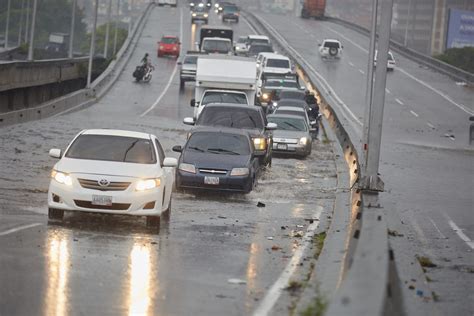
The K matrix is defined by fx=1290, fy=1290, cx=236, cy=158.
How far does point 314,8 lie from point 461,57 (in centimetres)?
2273

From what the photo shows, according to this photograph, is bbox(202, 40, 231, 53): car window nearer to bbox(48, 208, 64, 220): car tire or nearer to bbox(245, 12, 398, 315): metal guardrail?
bbox(245, 12, 398, 315): metal guardrail

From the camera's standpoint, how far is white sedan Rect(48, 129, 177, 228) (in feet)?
61.0

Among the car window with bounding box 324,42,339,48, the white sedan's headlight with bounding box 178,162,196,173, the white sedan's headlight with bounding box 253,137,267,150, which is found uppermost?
the car window with bounding box 324,42,339,48

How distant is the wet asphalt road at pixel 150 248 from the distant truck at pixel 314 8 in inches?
4037

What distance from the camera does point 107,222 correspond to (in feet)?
63.7

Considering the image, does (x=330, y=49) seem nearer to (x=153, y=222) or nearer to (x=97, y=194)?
(x=153, y=222)

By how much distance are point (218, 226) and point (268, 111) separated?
3216 cm

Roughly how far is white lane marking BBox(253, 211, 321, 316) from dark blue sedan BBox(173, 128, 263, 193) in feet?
20.8

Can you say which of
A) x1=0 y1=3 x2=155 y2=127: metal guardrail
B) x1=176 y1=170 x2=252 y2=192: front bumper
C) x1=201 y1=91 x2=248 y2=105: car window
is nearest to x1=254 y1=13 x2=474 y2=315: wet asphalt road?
x1=176 y1=170 x2=252 y2=192: front bumper

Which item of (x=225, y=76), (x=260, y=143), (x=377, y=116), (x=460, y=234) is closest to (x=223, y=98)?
(x=225, y=76)

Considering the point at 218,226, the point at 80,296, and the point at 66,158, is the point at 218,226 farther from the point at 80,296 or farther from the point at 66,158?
the point at 80,296

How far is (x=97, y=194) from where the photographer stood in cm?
1858

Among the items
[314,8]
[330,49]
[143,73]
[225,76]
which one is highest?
[314,8]

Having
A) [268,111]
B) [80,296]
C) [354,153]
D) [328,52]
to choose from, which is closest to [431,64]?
[328,52]
